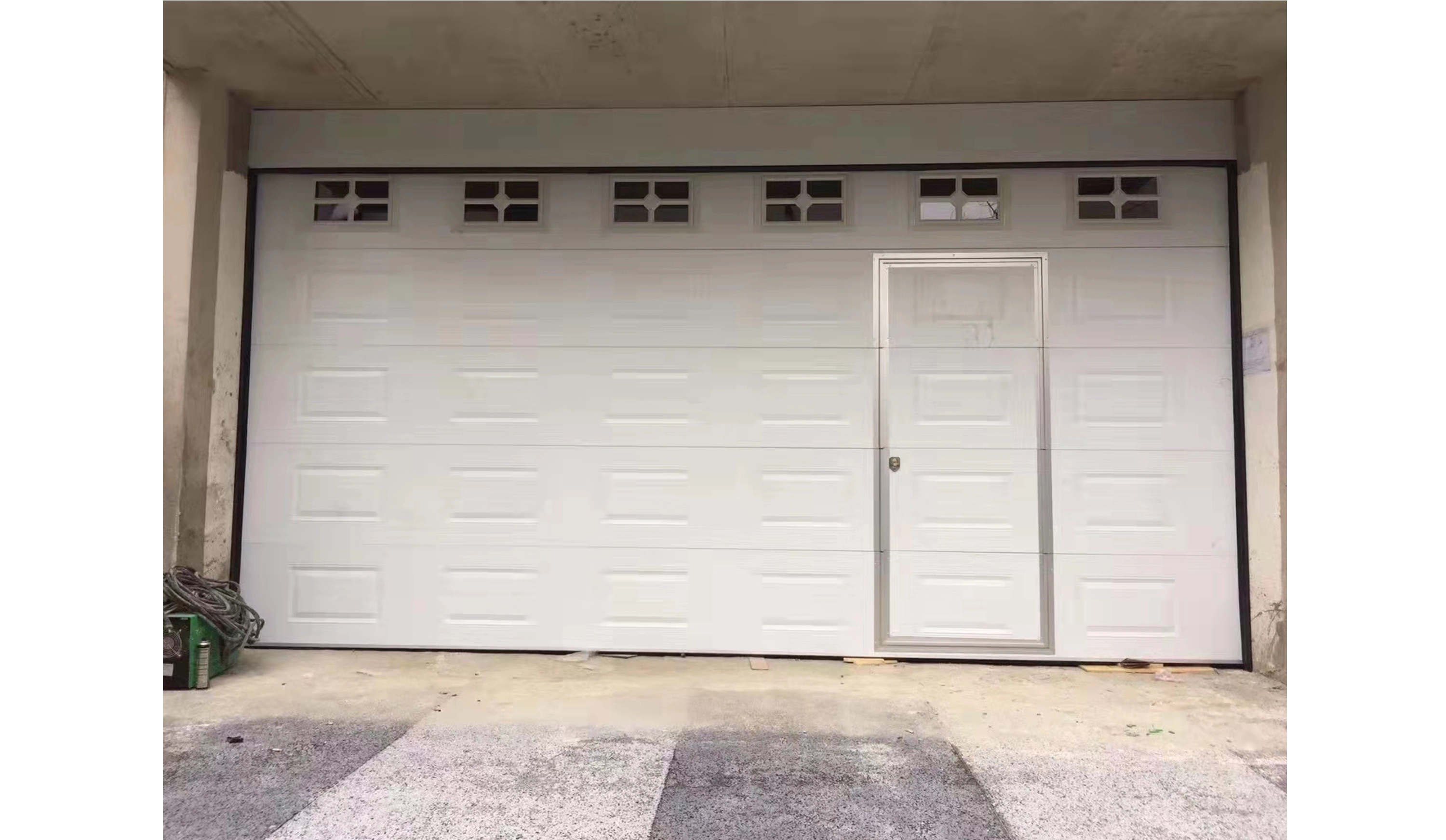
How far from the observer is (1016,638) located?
4.17 meters

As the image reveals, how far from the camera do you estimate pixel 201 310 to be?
4.20 metres

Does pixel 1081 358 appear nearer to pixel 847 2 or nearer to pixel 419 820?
pixel 847 2

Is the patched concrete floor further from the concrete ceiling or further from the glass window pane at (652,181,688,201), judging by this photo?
the concrete ceiling

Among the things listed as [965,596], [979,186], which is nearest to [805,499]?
[965,596]

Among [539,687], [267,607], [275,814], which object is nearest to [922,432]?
[539,687]

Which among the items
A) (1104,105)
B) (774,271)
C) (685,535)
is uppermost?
(1104,105)

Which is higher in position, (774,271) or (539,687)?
(774,271)

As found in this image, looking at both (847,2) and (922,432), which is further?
(922,432)

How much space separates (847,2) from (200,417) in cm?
410

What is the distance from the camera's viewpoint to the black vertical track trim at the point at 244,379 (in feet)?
14.4

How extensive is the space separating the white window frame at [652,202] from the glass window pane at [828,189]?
69cm

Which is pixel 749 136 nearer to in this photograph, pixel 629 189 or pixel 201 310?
pixel 629 189

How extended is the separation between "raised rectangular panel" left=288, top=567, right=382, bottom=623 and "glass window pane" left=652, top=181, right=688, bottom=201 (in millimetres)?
2793

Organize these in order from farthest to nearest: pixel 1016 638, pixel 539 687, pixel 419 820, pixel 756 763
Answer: pixel 1016 638 < pixel 539 687 < pixel 756 763 < pixel 419 820
